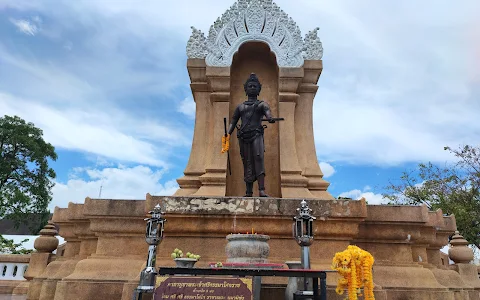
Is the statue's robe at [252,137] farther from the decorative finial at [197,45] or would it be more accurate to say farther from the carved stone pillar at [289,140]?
the decorative finial at [197,45]

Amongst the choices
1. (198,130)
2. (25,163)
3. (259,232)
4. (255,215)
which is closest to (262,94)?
(198,130)

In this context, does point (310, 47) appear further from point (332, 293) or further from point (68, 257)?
point (68, 257)

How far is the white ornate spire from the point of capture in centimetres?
830

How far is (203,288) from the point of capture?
138 inches

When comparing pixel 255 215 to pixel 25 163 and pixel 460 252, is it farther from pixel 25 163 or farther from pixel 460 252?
pixel 25 163

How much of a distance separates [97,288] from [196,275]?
8.00 ft

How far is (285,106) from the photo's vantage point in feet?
27.0

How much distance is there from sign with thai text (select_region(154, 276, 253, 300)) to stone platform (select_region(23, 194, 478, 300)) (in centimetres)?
165

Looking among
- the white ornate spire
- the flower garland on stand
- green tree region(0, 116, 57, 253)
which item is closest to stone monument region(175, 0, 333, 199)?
the white ornate spire

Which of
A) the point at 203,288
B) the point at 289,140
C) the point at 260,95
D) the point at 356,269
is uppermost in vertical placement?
the point at 260,95

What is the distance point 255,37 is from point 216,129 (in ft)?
7.66

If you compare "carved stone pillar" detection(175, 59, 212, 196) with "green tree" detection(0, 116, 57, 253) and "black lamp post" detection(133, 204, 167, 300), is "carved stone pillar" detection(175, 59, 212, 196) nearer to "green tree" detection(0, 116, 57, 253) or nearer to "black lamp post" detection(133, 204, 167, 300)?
"black lamp post" detection(133, 204, 167, 300)

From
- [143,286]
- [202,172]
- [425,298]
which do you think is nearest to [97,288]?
[143,286]

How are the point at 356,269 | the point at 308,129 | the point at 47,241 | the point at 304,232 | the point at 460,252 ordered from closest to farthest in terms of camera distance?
the point at 356,269 → the point at 304,232 → the point at 308,129 → the point at 47,241 → the point at 460,252
